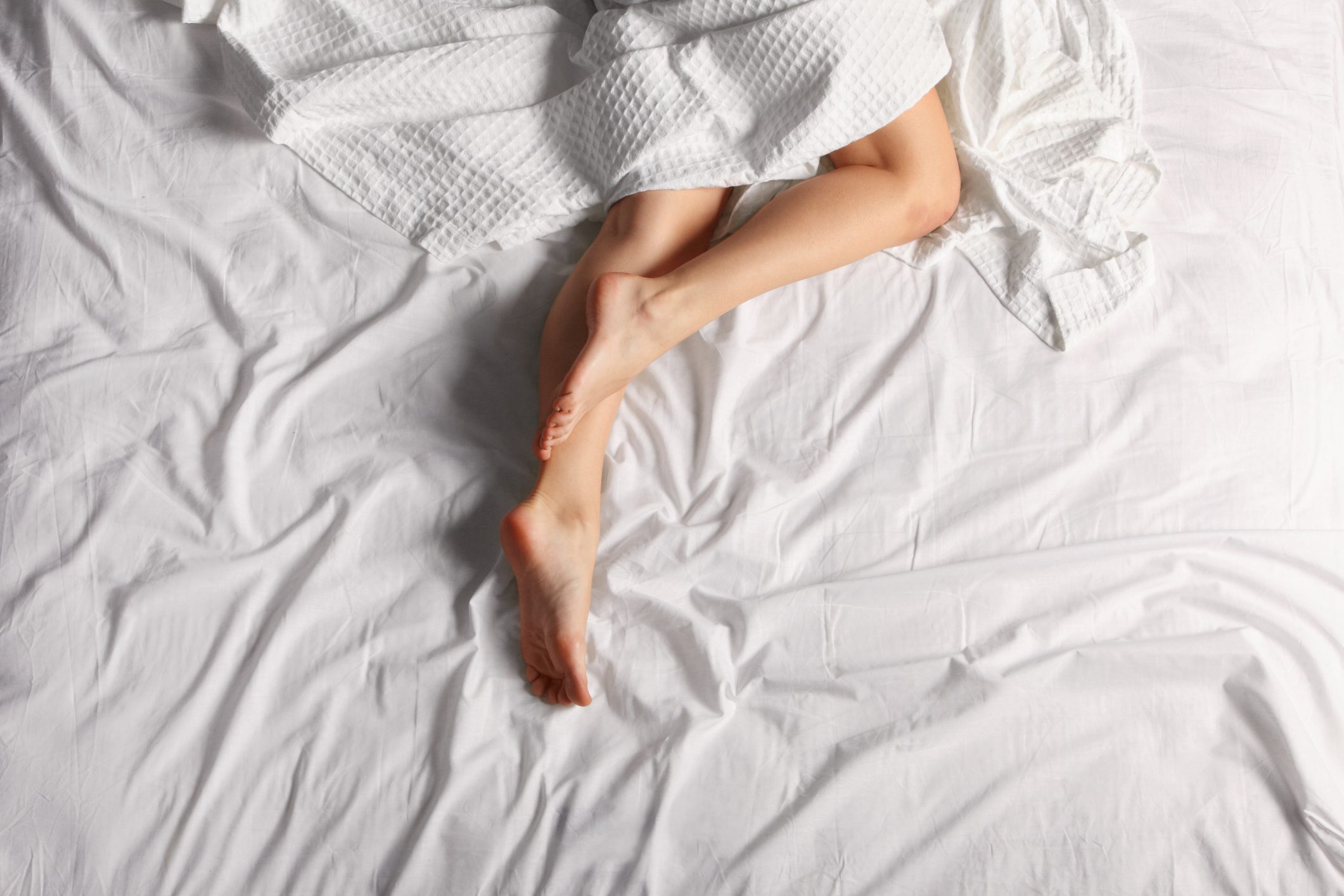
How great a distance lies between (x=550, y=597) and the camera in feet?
2.62

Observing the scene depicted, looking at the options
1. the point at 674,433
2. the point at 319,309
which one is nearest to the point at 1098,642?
the point at 674,433

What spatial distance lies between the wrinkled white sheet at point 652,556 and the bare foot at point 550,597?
0.02 meters

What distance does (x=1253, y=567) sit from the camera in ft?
2.82

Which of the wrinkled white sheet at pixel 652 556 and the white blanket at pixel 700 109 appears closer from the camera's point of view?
the wrinkled white sheet at pixel 652 556

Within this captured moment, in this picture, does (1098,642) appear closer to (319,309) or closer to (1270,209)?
(1270,209)

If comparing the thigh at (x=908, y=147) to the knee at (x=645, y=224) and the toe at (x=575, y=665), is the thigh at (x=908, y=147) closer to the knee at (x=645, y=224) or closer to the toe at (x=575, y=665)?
the knee at (x=645, y=224)

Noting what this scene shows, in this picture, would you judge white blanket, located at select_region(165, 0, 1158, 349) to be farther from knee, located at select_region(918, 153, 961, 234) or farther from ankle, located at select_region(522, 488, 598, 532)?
ankle, located at select_region(522, 488, 598, 532)

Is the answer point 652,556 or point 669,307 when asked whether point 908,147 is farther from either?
point 652,556

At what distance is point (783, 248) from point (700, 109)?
6.3 inches

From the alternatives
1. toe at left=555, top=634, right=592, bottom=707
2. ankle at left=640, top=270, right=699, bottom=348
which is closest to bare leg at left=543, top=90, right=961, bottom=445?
ankle at left=640, top=270, right=699, bottom=348

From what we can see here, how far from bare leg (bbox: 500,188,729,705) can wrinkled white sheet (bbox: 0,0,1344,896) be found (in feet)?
0.11

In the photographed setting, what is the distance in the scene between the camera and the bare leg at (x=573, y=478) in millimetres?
796

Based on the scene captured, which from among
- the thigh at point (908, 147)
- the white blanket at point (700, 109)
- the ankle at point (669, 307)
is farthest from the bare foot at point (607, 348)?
the thigh at point (908, 147)

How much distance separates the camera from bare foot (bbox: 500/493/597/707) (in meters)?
0.78
